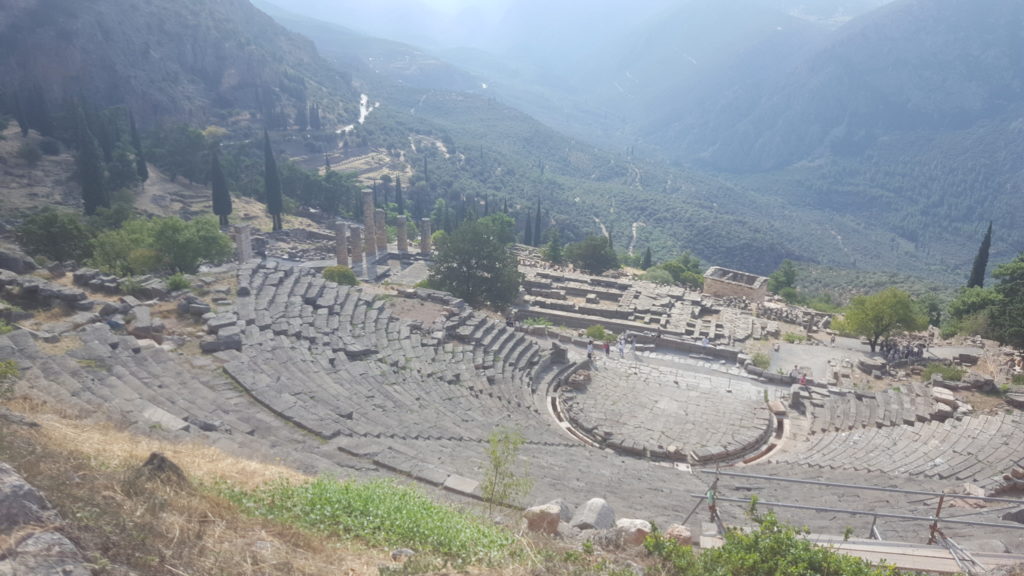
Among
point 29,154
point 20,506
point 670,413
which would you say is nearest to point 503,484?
point 20,506

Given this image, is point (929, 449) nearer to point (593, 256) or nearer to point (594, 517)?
point (594, 517)

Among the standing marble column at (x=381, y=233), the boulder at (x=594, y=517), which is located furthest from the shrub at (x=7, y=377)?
the standing marble column at (x=381, y=233)

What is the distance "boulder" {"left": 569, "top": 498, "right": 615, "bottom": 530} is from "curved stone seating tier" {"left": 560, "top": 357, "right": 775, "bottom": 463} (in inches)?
418

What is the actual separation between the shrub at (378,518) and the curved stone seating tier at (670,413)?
41.9ft

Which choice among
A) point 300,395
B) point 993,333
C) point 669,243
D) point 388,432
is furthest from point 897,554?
point 669,243

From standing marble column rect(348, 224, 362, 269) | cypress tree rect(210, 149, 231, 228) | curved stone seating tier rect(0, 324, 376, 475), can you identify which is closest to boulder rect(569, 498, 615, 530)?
curved stone seating tier rect(0, 324, 376, 475)

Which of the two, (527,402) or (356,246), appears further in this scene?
(356,246)

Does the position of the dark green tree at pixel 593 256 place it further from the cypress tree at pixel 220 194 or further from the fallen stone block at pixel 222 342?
the fallen stone block at pixel 222 342

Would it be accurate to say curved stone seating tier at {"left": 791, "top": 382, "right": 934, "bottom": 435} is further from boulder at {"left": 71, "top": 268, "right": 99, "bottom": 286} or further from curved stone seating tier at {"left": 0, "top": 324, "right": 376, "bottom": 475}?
boulder at {"left": 71, "top": 268, "right": 99, "bottom": 286}

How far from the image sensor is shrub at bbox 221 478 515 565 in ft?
23.8

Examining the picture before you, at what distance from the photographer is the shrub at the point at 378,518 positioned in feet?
23.8

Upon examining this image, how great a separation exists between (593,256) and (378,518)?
1733 inches

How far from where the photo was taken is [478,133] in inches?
5822

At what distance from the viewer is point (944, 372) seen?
82.1 ft
